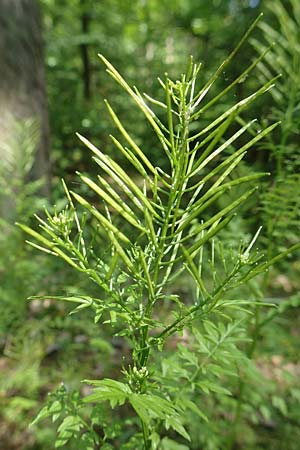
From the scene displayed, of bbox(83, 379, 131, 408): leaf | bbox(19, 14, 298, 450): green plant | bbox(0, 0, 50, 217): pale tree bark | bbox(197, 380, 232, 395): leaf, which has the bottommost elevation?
bbox(83, 379, 131, 408): leaf

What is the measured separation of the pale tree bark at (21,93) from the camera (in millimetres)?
2449

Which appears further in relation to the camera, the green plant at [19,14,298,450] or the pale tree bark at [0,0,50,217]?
the pale tree bark at [0,0,50,217]

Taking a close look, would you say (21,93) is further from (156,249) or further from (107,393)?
(107,393)

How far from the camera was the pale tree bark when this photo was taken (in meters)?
2.45


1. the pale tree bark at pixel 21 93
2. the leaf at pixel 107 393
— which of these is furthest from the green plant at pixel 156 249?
the pale tree bark at pixel 21 93

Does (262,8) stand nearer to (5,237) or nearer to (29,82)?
(29,82)

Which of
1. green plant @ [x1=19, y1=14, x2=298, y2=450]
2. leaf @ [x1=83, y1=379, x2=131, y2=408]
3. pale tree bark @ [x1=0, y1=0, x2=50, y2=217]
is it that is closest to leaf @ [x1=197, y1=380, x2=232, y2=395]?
green plant @ [x1=19, y1=14, x2=298, y2=450]

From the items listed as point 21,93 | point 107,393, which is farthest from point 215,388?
point 21,93

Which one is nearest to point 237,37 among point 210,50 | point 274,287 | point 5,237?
point 210,50

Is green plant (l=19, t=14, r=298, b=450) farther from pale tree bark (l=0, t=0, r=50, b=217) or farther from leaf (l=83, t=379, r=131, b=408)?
pale tree bark (l=0, t=0, r=50, b=217)

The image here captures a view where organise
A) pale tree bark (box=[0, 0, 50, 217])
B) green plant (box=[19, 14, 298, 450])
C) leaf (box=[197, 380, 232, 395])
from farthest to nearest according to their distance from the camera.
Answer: pale tree bark (box=[0, 0, 50, 217]) < leaf (box=[197, 380, 232, 395]) < green plant (box=[19, 14, 298, 450])

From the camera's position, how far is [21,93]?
270cm

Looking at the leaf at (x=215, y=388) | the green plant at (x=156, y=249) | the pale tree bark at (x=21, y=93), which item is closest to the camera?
the green plant at (x=156, y=249)

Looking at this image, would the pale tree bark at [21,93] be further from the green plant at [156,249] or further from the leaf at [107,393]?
the leaf at [107,393]
